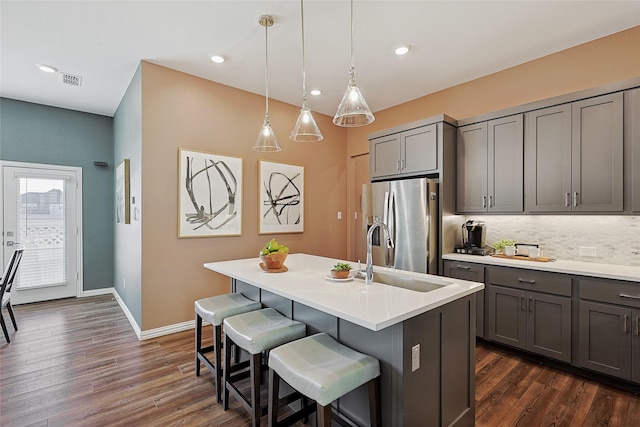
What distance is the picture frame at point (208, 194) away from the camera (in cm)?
354

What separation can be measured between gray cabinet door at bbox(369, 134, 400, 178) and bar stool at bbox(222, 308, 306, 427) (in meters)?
2.49

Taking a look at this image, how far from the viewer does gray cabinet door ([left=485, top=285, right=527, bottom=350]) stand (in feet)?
9.27

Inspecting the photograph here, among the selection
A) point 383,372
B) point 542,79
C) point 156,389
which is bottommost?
point 156,389

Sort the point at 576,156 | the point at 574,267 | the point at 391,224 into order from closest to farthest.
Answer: the point at 574,267, the point at 576,156, the point at 391,224

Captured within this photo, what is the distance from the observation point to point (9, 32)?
2752 mm

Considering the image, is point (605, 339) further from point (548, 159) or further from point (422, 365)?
point (422, 365)

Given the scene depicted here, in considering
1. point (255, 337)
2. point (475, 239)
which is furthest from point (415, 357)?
point (475, 239)

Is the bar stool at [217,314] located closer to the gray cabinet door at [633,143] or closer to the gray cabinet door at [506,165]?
the gray cabinet door at [506,165]

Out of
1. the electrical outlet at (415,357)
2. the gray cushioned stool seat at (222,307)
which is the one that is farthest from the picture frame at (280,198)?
the electrical outlet at (415,357)

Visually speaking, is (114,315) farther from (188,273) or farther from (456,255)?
(456,255)

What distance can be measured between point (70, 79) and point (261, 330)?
3.98m

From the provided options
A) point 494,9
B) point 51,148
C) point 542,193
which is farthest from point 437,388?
point 51,148

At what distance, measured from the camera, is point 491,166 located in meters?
3.29

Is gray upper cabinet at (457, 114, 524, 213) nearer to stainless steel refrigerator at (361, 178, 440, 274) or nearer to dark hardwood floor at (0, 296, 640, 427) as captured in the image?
stainless steel refrigerator at (361, 178, 440, 274)
